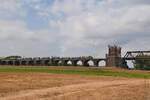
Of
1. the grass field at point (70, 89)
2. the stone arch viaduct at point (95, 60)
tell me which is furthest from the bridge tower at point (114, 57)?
the grass field at point (70, 89)

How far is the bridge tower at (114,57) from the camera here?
221 feet

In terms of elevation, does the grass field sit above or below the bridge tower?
below

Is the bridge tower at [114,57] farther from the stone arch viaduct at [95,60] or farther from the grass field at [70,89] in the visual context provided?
the grass field at [70,89]

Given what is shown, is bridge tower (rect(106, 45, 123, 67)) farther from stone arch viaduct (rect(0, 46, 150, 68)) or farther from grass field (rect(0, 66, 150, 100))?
grass field (rect(0, 66, 150, 100))

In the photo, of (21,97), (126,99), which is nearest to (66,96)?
(21,97)

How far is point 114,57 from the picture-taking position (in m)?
67.5

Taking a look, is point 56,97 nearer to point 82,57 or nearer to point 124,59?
point 124,59

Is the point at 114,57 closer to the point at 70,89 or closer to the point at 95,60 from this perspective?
the point at 95,60

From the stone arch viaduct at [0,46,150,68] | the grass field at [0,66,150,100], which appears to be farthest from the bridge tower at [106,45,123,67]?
the grass field at [0,66,150,100]

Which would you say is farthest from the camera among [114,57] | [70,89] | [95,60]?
[95,60]

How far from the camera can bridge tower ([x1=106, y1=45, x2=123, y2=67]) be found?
6750 centimetres

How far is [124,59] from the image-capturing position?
6950 cm

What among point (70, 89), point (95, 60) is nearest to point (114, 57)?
point (95, 60)

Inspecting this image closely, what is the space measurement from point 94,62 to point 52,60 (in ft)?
66.8
